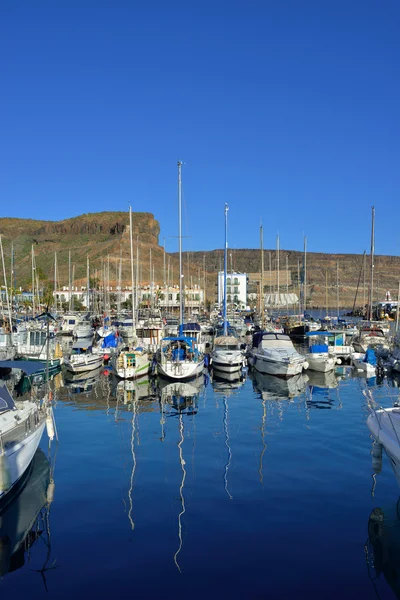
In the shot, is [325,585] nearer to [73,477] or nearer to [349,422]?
[73,477]

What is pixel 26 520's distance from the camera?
1430cm

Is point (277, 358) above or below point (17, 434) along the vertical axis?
below

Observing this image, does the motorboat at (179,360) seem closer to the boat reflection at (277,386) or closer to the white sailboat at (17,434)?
the boat reflection at (277,386)

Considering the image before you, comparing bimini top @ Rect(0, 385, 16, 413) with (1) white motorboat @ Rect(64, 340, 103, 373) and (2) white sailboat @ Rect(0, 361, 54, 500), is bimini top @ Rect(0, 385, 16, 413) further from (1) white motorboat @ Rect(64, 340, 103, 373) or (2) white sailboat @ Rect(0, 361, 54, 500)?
(1) white motorboat @ Rect(64, 340, 103, 373)

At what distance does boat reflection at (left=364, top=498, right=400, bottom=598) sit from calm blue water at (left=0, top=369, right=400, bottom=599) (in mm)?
111

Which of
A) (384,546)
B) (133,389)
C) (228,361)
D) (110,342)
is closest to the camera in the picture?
(384,546)

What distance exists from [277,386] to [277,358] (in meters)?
3.23

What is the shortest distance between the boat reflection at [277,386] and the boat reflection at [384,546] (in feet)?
57.0

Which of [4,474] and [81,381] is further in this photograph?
[81,381]

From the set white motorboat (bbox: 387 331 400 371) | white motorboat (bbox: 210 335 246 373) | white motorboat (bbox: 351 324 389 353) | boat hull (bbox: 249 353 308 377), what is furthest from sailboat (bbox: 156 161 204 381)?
white motorboat (bbox: 351 324 389 353)

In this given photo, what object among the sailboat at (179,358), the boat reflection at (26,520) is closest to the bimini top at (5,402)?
the boat reflection at (26,520)

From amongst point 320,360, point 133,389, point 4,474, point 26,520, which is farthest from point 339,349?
point 4,474

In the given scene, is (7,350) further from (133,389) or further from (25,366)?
(133,389)

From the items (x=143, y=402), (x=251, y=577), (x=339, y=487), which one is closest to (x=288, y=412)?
(x=143, y=402)
